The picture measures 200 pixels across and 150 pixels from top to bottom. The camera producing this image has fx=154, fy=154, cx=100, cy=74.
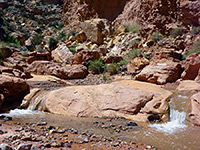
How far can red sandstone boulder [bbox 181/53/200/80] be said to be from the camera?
308 inches

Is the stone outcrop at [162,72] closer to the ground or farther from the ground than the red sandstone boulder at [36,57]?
closer to the ground

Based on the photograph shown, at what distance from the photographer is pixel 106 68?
11.9m

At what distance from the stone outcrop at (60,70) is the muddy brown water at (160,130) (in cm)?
587

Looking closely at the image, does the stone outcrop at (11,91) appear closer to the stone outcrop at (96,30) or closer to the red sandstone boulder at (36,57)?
the red sandstone boulder at (36,57)

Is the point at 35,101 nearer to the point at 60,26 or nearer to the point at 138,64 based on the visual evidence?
the point at 138,64

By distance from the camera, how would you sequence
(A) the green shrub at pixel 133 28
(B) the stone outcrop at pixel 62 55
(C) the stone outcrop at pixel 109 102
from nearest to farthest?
(C) the stone outcrop at pixel 109 102 < (B) the stone outcrop at pixel 62 55 < (A) the green shrub at pixel 133 28

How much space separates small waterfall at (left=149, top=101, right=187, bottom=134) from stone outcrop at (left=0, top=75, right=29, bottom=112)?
5078mm

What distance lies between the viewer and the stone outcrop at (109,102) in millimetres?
4847

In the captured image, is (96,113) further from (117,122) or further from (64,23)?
(64,23)

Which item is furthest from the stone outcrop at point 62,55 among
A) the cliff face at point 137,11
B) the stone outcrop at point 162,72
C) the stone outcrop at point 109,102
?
the cliff face at point 137,11

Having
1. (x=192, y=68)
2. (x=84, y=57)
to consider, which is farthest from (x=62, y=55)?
(x=192, y=68)

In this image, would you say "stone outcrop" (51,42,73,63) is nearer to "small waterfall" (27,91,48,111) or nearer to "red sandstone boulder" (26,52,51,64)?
"red sandstone boulder" (26,52,51,64)

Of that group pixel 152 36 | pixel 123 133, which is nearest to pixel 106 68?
pixel 152 36

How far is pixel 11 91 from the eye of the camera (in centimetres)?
600
